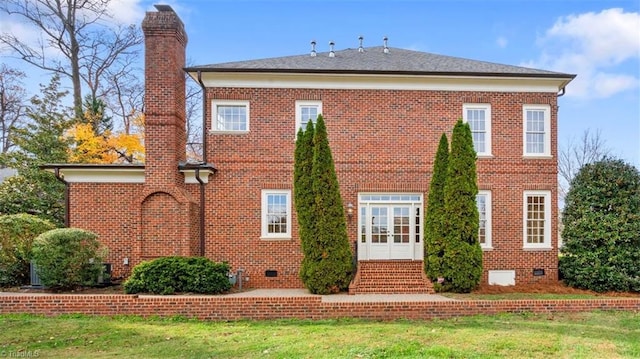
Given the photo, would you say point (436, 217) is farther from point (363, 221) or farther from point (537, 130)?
point (537, 130)

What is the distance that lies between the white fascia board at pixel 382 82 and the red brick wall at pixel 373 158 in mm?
176

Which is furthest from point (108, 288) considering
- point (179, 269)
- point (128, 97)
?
point (128, 97)

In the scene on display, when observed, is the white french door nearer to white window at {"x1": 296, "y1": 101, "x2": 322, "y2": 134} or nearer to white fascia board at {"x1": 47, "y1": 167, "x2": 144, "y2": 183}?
white window at {"x1": 296, "y1": 101, "x2": 322, "y2": 134}

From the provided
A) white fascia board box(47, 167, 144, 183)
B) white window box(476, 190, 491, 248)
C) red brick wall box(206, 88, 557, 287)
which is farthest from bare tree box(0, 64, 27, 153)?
white window box(476, 190, 491, 248)

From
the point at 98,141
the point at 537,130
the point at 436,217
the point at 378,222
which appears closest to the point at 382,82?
the point at 378,222

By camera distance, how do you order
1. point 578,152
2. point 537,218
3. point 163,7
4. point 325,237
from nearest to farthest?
1. point 325,237
2. point 163,7
3. point 537,218
4. point 578,152

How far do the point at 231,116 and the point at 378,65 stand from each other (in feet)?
15.4

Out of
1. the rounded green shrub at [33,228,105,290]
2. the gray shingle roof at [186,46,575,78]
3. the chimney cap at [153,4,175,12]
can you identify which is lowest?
the rounded green shrub at [33,228,105,290]

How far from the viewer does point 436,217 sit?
38.3 feet

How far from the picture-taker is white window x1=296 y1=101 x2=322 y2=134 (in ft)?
42.5

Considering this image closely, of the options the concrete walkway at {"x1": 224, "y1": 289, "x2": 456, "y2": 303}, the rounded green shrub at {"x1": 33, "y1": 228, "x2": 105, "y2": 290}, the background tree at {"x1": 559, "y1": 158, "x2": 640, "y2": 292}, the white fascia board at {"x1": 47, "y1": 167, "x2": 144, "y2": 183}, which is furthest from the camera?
the white fascia board at {"x1": 47, "y1": 167, "x2": 144, "y2": 183}

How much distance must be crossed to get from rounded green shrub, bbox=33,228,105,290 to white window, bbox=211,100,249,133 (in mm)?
4605

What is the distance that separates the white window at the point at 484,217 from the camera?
13.0 metres

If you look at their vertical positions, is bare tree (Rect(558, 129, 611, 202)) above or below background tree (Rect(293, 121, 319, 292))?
above
